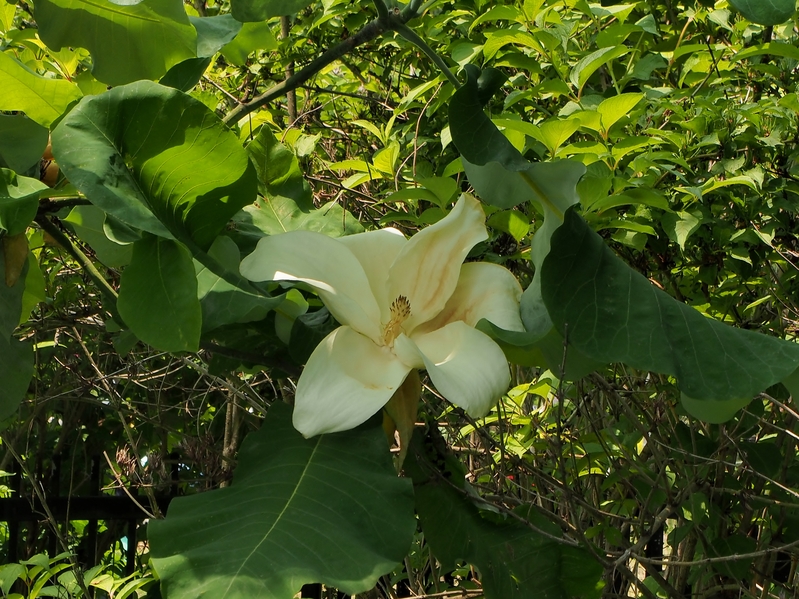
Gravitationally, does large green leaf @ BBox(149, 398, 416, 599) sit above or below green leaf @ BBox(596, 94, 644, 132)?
above

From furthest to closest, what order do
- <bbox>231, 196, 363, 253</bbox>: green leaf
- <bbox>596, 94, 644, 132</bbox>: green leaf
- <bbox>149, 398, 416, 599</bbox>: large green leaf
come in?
<bbox>596, 94, 644, 132</bbox>: green leaf → <bbox>231, 196, 363, 253</bbox>: green leaf → <bbox>149, 398, 416, 599</bbox>: large green leaf

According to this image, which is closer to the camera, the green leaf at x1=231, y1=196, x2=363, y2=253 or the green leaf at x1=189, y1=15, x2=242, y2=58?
the green leaf at x1=189, y1=15, x2=242, y2=58

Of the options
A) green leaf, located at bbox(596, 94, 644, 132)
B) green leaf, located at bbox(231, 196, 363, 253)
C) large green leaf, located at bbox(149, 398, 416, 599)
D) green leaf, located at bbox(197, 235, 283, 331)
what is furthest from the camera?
green leaf, located at bbox(596, 94, 644, 132)

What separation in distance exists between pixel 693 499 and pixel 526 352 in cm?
88

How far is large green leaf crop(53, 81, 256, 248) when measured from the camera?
0.55 metres

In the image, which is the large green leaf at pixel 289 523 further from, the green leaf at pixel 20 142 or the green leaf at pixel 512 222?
the green leaf at pixel 512 222

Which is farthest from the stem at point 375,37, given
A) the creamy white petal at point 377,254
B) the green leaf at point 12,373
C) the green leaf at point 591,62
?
the green leaf at point 591,62

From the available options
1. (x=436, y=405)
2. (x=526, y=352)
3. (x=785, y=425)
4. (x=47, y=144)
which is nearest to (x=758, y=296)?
(x=785, y=425)

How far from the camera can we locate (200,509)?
0.58 m

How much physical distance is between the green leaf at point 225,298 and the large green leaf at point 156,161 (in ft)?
0.12

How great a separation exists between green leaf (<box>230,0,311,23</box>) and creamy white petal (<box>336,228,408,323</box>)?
0.64 ft

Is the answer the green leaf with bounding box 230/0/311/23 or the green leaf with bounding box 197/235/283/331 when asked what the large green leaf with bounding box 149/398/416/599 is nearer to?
the green leaf with bounding box 197/235/283/331

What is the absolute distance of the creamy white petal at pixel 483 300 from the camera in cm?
64

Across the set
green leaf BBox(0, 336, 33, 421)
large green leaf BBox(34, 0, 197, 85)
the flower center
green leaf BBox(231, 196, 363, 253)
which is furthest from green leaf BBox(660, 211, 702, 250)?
green leaf BBox(0, 336, 33, 421)
